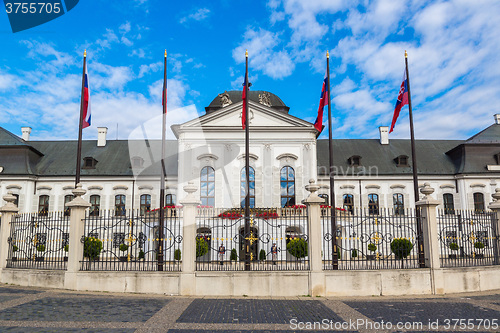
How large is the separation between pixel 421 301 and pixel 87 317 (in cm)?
816

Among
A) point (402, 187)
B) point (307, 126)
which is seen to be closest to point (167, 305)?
point (307, 126)

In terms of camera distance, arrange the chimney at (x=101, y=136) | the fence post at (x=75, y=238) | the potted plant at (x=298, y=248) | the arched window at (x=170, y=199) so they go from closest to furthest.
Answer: the fence post at (x=75, y=238)
the potted plant at (x=298, y=248)
the arched window at (x=170, y=199)
the chimney at (x=101, y=136)

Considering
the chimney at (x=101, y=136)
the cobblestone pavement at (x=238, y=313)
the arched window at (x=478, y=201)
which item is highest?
the chimney at (x=101, y=136)

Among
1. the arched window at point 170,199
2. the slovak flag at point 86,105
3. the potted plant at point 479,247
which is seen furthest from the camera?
the arched window at point 170,199

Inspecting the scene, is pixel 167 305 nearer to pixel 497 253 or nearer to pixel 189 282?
pixel 189 282

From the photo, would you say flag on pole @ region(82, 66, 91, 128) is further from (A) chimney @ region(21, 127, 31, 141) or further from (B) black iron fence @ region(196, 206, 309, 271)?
(A) chimney @ region(21, 127, 31, 141)

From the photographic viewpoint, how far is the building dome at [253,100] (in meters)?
33.1

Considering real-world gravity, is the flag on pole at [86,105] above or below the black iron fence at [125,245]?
above

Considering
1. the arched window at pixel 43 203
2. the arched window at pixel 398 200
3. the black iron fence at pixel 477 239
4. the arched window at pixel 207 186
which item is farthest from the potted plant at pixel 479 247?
the arched window at pixel 43 203

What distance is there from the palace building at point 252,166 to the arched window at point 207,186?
0.08 meters

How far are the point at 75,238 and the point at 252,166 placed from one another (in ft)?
63.5

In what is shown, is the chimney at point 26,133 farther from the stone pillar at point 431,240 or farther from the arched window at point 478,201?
the arched window at point 478,201

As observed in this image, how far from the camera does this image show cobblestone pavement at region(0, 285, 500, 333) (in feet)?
22.8

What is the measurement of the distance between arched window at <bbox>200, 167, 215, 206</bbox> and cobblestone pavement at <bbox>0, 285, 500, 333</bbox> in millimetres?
18765
